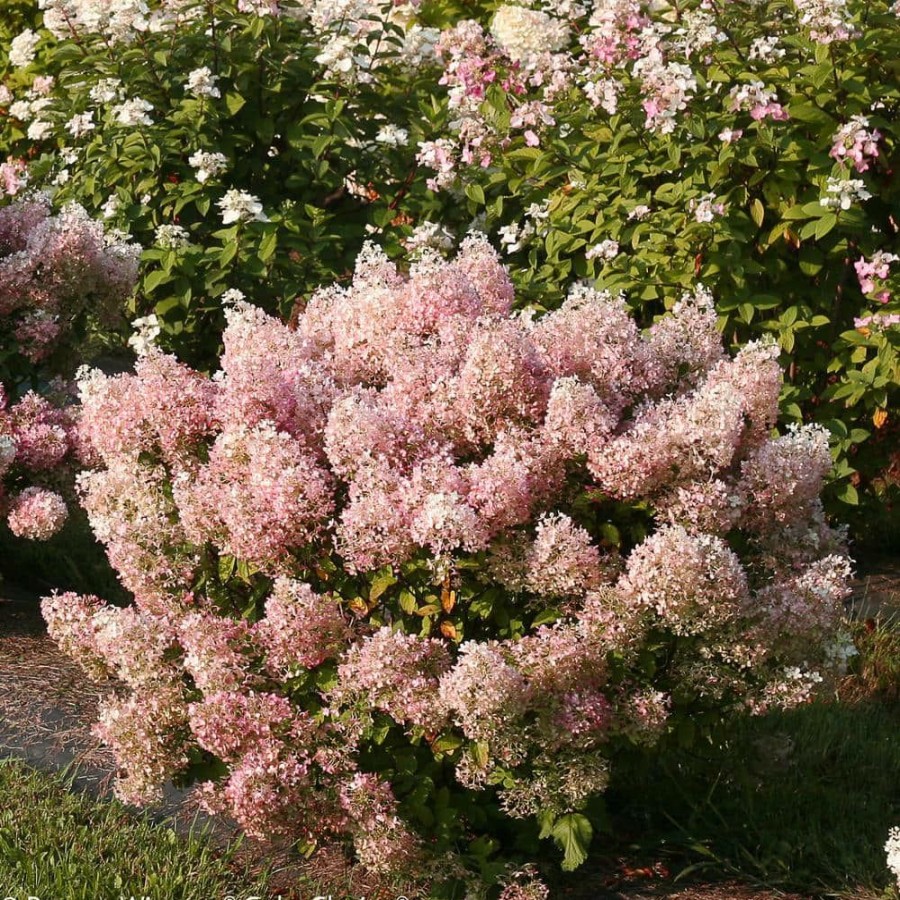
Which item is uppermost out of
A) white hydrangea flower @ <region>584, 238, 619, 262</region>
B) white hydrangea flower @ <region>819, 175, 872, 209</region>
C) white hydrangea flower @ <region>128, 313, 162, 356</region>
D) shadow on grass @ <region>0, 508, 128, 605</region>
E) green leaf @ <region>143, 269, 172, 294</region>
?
white hydrangea flower @ <region>819, 175, 872, 209</region>

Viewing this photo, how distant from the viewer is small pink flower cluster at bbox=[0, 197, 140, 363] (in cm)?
472

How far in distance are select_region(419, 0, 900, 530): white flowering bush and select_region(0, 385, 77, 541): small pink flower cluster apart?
193 centimetres

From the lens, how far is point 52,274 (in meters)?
4.77

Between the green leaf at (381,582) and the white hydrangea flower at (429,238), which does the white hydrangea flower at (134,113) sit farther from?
the green leaf at (381,582)

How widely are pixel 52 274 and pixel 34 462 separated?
653 millimetres

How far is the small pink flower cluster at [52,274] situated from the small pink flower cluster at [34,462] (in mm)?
244

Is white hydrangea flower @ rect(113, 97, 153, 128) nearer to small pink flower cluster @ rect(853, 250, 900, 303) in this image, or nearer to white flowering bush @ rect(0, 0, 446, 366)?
white flowering bush @ rect(0, 0, 446, 366)

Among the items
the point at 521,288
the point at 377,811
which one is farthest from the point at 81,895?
the point at 521,288

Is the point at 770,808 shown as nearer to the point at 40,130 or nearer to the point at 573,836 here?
the point at 573,836

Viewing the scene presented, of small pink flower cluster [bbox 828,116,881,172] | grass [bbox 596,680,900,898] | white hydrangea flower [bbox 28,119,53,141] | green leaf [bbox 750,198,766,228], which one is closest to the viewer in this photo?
grass [bbox 596,680,900,898]

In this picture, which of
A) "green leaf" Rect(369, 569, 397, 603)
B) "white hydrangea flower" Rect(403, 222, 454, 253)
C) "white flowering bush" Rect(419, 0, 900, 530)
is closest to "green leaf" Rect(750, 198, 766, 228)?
"white flowering bush" Rect(419, 0, 900, 530)

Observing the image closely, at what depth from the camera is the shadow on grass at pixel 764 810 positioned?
353 centimetres

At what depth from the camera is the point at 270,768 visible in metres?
3.06

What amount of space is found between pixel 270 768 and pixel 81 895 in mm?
543
